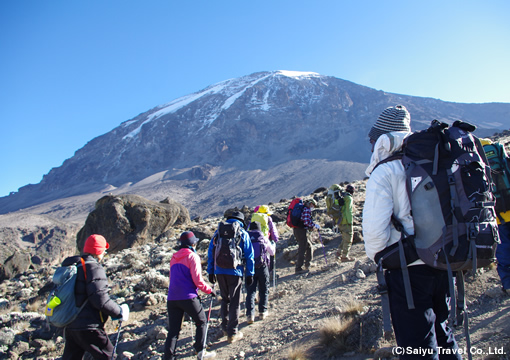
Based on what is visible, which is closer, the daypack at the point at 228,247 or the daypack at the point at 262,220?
the daypack at the point at 228,247

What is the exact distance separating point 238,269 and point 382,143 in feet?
9.09

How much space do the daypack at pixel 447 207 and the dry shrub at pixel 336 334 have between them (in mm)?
1611

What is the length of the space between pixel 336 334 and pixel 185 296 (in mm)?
1705

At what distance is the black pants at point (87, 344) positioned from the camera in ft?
9.75

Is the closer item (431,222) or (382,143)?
(431,222)

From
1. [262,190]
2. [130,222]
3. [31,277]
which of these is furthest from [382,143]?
[262,190]

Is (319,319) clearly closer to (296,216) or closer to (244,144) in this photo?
(296,216)

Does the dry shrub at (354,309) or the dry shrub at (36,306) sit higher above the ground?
the dry shrub at (354,309)

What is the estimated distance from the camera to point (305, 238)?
697 centimetres

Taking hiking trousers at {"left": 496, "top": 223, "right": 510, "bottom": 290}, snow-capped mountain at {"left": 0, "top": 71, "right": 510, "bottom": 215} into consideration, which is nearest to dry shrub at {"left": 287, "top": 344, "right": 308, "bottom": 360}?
hiking trousers at {"left": 496, "top": 223, "right": 510, "bottom": 290}

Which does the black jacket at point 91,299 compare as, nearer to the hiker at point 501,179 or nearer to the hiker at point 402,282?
the hiker at point 402,282

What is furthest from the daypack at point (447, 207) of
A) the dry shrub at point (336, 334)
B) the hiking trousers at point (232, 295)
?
the hiking trousers at point (232, 295)

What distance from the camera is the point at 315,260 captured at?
8.08 m

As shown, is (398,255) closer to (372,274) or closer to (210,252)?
(210,252)
